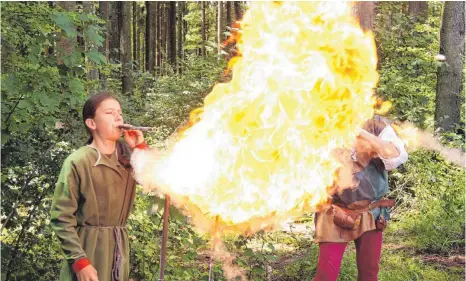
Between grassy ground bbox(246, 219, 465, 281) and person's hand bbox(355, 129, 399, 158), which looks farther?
grassy ground bbox(246, 219, 465, 281)

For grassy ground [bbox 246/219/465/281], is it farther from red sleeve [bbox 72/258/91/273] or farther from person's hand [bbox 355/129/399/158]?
red sleeve [bbox 72/258/91/273]

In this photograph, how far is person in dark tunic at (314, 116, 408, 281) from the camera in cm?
456

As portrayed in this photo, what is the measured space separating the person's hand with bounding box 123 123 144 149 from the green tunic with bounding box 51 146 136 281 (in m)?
0.12

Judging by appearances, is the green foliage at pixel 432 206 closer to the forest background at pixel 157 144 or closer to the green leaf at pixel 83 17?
the forest background at pixel 157 144

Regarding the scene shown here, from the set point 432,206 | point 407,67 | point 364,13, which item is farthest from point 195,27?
point 364,13

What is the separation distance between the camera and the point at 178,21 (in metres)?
42.1

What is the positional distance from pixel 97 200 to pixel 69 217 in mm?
204

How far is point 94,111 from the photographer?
11.9ft

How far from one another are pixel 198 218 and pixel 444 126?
285 inches

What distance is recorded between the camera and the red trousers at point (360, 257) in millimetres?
4621

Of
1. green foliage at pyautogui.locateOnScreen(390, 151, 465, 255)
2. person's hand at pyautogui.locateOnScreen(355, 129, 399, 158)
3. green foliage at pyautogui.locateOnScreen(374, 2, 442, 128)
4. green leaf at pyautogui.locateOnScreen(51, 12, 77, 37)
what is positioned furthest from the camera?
green foliage at pyautogui.locateOnScreen(374, 2, 442, 128)

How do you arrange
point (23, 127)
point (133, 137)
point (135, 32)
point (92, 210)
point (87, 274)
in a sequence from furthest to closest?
point (135, 32) → point (23, 127) → point (133, 137) → point (92, 210) → point (87, 274)

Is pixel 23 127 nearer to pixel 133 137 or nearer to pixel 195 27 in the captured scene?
pixel 133 137

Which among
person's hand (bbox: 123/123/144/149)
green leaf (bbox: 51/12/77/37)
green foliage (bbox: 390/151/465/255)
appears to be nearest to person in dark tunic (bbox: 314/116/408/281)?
person's hand (bbox: 123/123/144/149)
